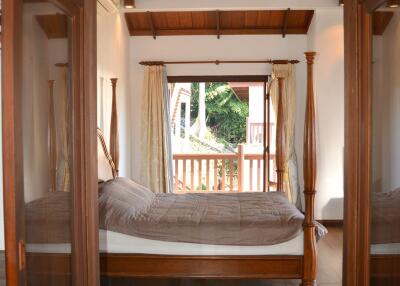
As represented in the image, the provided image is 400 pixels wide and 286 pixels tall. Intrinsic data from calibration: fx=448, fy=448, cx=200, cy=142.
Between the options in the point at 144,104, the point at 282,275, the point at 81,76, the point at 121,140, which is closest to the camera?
the point at 81,76

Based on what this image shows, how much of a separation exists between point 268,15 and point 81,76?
465cm

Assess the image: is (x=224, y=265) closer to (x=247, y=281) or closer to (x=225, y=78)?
Result: (x=247, y=281)

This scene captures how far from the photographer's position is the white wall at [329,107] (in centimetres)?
560

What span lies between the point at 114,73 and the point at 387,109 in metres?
4.28

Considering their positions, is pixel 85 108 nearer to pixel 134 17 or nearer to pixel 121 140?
pixel 121 140

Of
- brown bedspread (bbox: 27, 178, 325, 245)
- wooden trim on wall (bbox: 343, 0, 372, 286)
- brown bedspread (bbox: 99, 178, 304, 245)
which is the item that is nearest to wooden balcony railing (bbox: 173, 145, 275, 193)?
brown bedspread (bbox: 27, 178, 325, 245)

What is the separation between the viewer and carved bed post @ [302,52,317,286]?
3.07 m

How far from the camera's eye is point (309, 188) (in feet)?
10.5

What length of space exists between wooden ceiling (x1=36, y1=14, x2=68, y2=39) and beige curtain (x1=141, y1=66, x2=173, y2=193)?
176 inches

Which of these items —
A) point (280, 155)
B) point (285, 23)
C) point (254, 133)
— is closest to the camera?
point (280, 155)

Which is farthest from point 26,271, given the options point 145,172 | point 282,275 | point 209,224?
point 145,172

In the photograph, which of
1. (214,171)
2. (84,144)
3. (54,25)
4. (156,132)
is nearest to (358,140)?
(84,144)

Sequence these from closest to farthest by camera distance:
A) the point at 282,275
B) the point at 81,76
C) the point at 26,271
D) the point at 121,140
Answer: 1. the point at 26,271
2. the point at 81,76
3. the point at 282,275
4. the point at 121,140

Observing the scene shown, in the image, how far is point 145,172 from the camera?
244 inches
